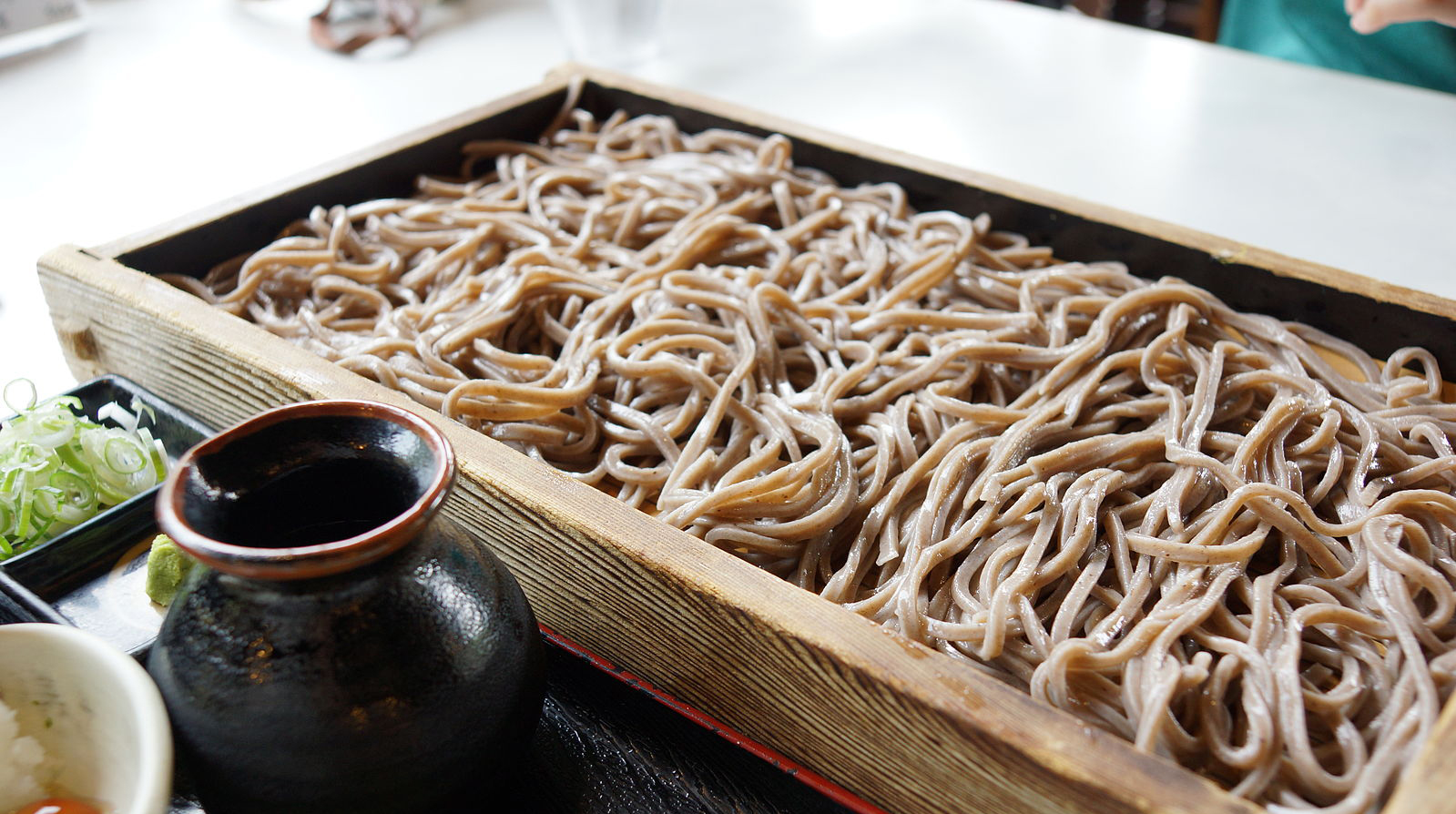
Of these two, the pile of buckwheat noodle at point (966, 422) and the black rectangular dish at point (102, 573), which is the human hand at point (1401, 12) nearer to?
the pile of buckwheat noodle at point (966, 422)

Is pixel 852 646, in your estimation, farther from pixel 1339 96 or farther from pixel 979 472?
pixel 1339 96

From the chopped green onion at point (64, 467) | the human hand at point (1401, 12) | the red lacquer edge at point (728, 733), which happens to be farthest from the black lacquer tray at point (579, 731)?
the human hand at point (1401, 12)

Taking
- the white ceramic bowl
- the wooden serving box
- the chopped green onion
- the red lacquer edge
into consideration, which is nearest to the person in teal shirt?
the wooden serving box

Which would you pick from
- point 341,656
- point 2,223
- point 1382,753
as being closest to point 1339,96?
point 1382,753

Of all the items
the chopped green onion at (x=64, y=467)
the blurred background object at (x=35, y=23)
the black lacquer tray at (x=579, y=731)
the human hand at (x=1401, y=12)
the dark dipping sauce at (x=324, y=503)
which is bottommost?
the black lacquer tray at (x=579, y=731)

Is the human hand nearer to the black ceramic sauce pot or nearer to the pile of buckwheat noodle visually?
the pile of buckwheat noodle
